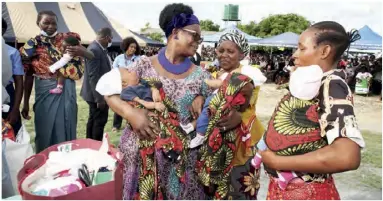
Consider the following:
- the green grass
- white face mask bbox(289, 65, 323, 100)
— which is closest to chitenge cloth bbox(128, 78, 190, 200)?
white face mask bbox(289, 65, 323, 100)

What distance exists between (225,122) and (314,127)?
0.76 metres

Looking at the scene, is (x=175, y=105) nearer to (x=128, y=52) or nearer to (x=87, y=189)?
(x=87, y=189)

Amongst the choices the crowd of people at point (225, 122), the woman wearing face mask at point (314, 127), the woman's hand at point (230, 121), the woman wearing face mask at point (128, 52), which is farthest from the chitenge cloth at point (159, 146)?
the woman wearing face mask at point (128, 52)

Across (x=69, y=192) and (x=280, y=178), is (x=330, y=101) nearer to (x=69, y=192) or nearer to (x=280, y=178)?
(x=280, y=178)

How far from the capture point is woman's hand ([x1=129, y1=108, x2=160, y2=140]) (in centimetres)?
217

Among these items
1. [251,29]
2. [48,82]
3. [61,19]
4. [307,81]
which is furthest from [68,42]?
[251,29]

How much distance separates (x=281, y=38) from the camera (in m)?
18.2

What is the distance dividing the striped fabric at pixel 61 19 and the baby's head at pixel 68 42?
11654 millimetres

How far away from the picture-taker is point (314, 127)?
1.72 meters

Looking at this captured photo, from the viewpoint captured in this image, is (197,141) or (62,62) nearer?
(197,141)

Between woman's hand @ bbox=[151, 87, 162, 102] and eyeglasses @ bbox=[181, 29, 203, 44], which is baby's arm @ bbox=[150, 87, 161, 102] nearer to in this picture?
woman's hand @ bbox=[151, 87, 162, 102]

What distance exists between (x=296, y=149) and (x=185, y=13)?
1033 mm

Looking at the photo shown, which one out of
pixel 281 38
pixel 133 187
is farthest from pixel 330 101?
pixel 281 38

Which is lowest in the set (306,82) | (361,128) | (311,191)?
(361,128)
